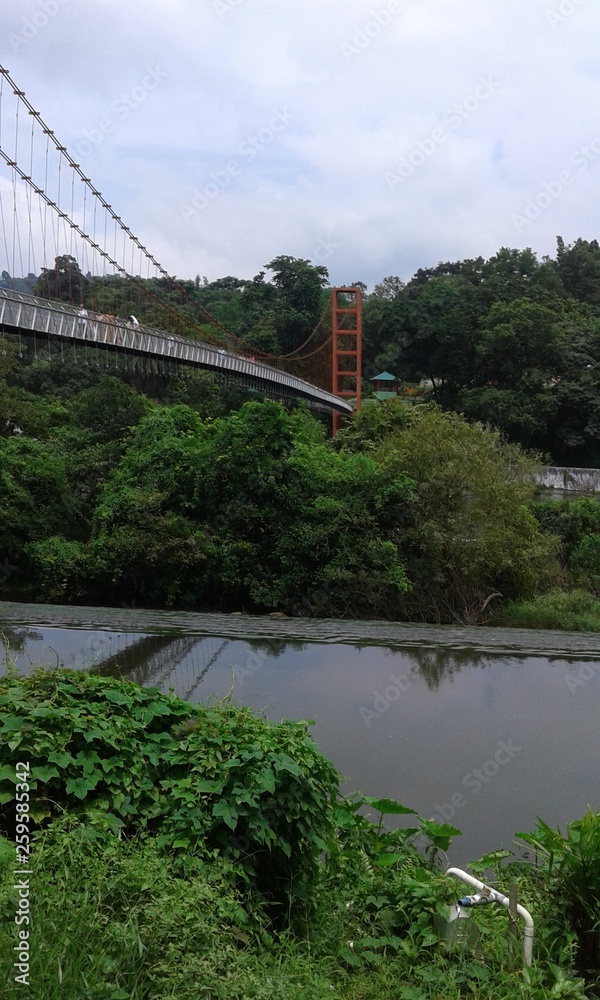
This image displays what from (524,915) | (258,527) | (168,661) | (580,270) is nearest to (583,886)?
(524,915)

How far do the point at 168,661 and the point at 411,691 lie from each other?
4.95ft

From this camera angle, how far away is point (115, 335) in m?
16.4

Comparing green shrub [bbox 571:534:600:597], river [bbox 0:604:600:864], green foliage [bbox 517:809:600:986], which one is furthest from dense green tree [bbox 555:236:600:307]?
green foliage [bbox 517:809:600:986]

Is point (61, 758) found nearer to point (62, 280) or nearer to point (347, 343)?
point (62, 280)

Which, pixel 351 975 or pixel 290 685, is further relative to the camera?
pixel 290 685

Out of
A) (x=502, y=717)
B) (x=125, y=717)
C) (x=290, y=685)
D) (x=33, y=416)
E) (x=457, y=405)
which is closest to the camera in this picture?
(x=125, y=717)

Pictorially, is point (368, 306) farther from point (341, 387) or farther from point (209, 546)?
point (209, 546)

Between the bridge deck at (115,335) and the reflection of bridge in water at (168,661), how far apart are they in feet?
23.7

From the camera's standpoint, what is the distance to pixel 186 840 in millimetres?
2529

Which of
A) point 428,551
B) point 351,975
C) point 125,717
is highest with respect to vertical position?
point 428,551

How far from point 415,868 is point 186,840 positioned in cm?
94

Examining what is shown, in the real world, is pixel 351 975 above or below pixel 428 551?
below

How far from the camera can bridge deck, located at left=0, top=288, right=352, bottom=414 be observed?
12403mm

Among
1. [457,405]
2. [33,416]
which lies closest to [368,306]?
[457,405]
